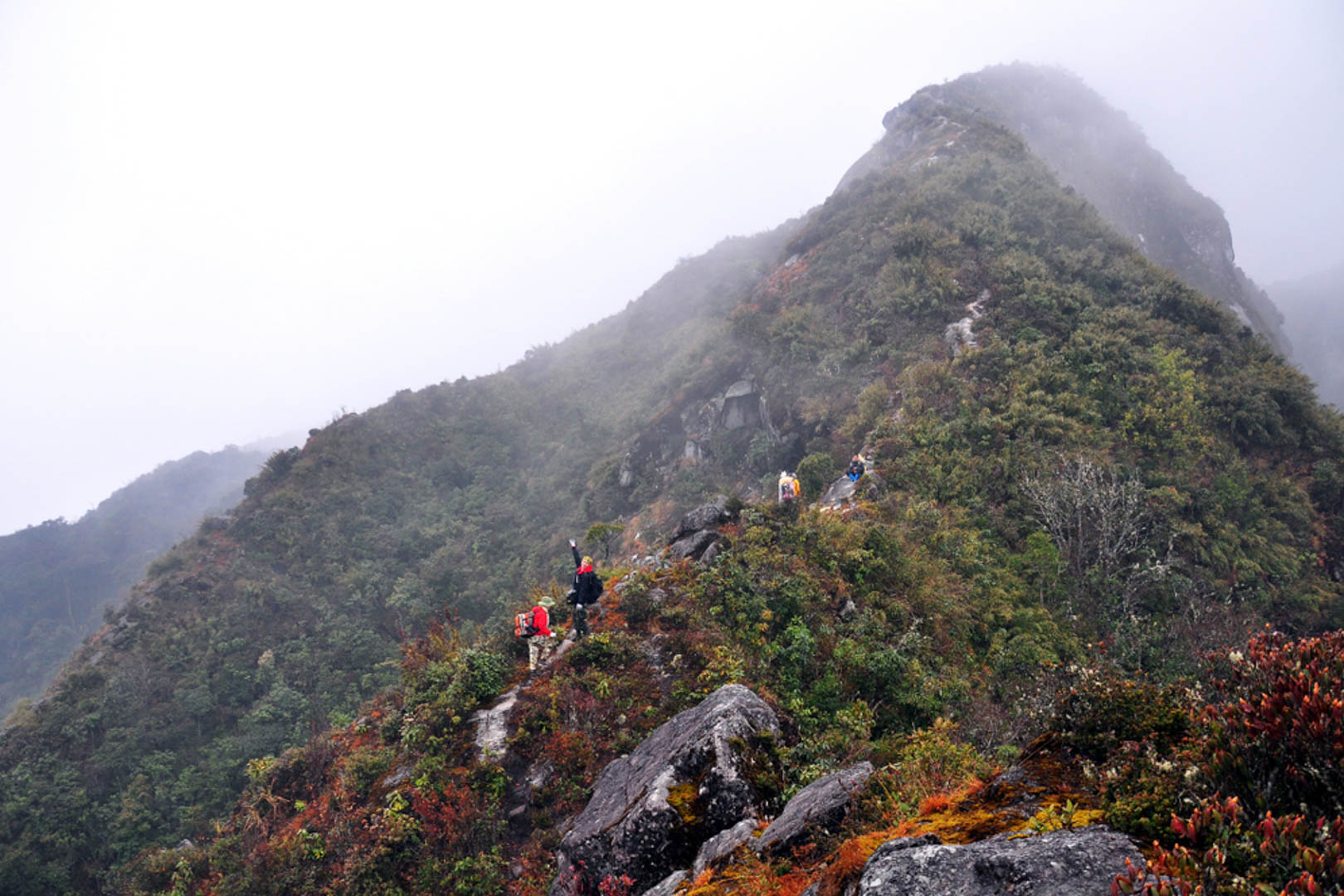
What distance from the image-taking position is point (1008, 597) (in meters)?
9.90

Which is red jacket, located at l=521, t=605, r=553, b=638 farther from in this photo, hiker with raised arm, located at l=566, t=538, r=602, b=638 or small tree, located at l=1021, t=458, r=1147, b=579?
small tree, located at l=1021, t=458, r=1147, b=579

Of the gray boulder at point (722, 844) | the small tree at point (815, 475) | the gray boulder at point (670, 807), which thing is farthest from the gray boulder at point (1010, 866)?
the small tree at point (815, 475)

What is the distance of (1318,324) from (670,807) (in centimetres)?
9627

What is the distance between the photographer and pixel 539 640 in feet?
29.5

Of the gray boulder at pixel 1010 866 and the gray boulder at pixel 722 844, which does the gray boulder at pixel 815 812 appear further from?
the gray boulder at pixel 1010 866

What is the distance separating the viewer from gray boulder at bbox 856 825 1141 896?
7.54ft

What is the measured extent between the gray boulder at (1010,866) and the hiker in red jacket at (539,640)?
6.76 m

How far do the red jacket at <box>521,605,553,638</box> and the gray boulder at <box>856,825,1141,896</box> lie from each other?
22.1 feet

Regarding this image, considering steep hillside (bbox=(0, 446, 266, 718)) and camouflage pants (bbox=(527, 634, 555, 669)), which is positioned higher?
steep hillside (bbox=(0, 446, 266, 718))

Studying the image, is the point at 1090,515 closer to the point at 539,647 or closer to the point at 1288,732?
the point at 1288,732

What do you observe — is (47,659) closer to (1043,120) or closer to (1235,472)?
(1235,472)

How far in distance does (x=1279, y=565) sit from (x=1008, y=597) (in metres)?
6.29

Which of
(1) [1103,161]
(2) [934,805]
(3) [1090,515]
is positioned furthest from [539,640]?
(1) [1103,161]

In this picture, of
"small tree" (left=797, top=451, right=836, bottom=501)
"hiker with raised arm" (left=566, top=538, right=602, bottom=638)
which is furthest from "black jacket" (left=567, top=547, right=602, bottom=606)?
"small tree" (left=797, top=451, right=836, bottom=501)
